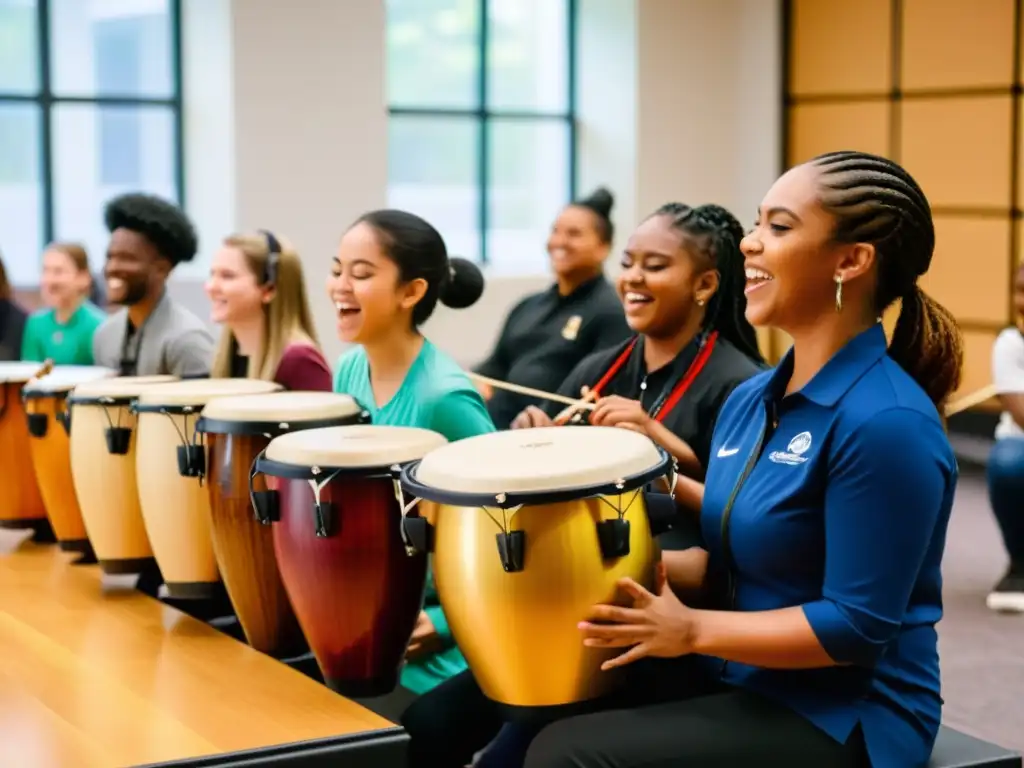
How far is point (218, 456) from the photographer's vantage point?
258 centimetres

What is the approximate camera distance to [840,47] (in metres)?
7.85

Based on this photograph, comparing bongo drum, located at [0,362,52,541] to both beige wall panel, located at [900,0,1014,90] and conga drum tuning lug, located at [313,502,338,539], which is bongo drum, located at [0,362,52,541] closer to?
conga drum tuning lug, located at [313,502,338,539]

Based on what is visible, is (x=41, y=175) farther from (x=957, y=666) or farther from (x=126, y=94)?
(x=957, y=666)

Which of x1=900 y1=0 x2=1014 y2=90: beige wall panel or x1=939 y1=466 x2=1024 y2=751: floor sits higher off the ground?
x1=900 y1=0 x2=1014 y2=90: beige wall panel

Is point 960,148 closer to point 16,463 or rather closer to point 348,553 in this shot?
point 16,463

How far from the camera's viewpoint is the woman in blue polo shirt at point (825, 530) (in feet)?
6.03

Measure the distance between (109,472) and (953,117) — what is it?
539 cm

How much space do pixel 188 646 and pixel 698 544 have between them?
2.91ft

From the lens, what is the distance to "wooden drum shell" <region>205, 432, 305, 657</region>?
255 centimetres

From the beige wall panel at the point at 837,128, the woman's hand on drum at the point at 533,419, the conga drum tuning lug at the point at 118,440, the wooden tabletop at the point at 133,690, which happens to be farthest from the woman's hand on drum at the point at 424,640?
the beige wall panel at the point at 837,128

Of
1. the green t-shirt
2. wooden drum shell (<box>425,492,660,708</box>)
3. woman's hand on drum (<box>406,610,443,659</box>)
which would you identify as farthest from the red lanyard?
the green t-shirt

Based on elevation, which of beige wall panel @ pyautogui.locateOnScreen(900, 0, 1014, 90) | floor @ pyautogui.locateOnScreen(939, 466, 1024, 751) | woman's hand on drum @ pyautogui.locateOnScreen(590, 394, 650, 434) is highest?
beige wall panel @ pyautogui.locateOnScreen(900, 0, 1014, 90)

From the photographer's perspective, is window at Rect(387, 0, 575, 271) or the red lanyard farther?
window at Rect(387, 0, 575, 271)

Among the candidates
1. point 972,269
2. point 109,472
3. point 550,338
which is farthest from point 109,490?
point 972,269
